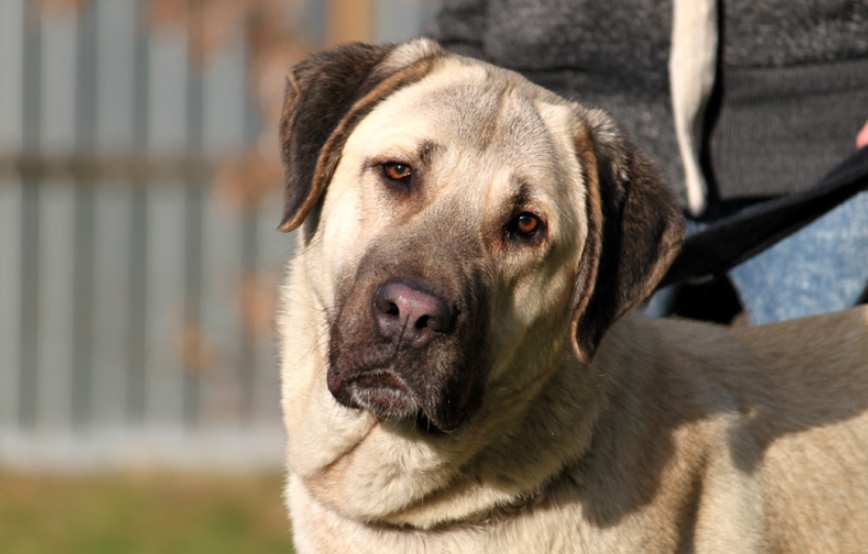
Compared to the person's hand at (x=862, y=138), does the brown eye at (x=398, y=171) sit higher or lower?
lower

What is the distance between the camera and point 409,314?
2762 mm

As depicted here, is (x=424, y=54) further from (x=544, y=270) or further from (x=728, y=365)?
(x=728, y=365)

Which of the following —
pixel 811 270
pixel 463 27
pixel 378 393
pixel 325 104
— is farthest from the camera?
pixel 463 27

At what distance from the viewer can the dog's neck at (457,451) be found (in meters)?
3.00

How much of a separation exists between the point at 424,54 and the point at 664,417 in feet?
4.18

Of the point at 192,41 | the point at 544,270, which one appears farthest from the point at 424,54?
the point at 192,41

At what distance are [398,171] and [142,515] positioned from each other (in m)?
4.48

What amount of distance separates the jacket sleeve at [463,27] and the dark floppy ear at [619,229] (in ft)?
2.96

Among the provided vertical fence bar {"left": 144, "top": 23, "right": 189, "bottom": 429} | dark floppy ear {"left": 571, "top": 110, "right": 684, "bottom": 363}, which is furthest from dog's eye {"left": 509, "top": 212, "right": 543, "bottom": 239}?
vertical fence bar {"left": 144, "top": 23, "right": 189, "bottom": 429}

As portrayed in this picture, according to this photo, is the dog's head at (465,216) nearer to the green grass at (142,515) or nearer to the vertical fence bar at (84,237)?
the green grass at (142,515)

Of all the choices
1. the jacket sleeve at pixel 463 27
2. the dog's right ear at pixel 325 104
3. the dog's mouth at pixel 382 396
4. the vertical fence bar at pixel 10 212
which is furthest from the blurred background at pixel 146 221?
the dog's mouth at pixel 382 396

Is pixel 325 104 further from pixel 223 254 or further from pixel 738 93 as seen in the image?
pixel 223 254

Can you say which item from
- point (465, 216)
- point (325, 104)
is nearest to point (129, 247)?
point (325, 104)

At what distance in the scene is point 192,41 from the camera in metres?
8.52
